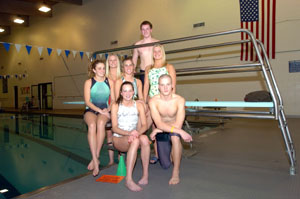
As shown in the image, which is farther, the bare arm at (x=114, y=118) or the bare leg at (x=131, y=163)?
the bare arm at (x=114, y=118)

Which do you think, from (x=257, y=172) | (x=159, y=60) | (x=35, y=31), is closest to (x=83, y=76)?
(x=35, y=31)

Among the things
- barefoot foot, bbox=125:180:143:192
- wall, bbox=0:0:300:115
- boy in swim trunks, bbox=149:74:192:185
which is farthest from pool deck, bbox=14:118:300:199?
wall, bbox=0:0:300:115

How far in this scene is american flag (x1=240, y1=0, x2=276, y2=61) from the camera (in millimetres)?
7508

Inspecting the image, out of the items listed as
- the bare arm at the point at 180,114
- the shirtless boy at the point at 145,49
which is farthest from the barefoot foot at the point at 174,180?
the shirtless boy at the point at 145,49

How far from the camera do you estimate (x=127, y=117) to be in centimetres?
224

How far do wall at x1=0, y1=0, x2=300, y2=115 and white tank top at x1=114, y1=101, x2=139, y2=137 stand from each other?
697cm

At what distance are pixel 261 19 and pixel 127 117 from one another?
7533 millimetres

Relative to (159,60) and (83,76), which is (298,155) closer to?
(159,60)

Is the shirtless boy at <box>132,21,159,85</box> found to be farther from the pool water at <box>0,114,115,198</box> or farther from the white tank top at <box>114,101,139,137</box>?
the pool water at <box>0,114,115,198</box>

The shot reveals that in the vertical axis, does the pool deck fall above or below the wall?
below

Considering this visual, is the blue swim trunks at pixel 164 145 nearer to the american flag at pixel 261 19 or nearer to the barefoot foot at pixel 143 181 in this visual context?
the barefoot foot at pixel 143 181

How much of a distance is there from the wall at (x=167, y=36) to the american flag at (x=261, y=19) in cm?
22

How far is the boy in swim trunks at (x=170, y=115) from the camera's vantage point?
2.03 metres

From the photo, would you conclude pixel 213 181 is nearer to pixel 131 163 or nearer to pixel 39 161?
pixel 131 163
